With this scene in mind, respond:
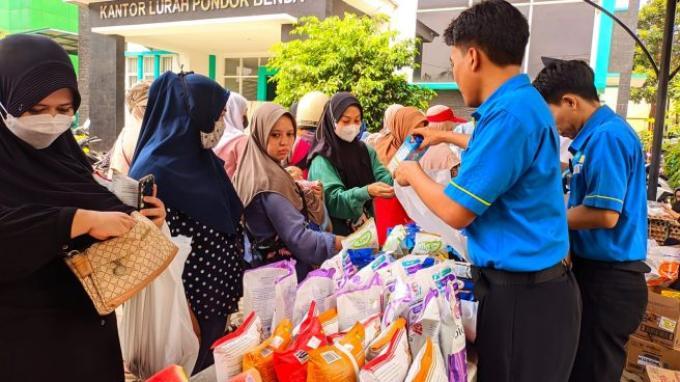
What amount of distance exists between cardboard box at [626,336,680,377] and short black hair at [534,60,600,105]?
67.0 inches

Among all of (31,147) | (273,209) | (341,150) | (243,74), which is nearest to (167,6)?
(243,74)

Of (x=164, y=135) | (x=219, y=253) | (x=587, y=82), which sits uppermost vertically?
(x=587, y=82)

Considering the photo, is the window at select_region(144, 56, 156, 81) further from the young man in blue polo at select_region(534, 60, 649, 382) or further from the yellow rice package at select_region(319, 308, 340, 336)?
the yellow rice package at select_region(319, 308, 340, 336)

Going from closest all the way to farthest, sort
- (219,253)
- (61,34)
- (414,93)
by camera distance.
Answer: (219,253) < (414,93) < (61,34)

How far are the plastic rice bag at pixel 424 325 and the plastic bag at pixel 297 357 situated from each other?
0.27 m

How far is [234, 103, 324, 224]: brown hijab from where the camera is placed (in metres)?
2.17

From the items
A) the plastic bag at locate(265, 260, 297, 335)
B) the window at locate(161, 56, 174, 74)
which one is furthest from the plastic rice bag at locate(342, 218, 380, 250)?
the window at locate(161, 56, 174, 74)

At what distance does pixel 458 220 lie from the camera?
1.29 metres

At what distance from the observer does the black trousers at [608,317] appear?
1.93 meters

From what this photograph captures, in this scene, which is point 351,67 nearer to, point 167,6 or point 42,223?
point 42,223

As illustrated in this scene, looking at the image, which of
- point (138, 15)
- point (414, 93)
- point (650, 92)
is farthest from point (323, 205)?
point (650, 92)

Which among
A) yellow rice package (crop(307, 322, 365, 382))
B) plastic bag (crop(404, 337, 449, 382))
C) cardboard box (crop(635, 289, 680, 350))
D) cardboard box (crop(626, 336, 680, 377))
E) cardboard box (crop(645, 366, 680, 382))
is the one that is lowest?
cardboard box (crop(626, 336, 680, 377))

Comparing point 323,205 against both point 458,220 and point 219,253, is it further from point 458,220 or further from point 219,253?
point 458,220

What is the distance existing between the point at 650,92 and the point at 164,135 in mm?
13681
